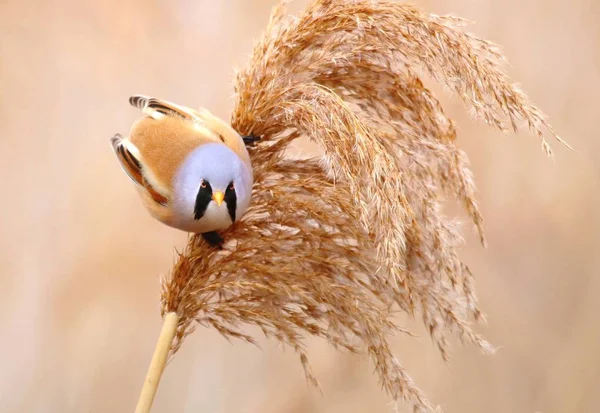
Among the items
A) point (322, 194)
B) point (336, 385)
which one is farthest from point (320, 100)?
point (336, 385)

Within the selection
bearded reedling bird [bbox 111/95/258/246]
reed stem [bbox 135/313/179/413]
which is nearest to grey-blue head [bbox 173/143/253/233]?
bearded reedling bird [bbox 111/95/258/246]

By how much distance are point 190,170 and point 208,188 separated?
3cm

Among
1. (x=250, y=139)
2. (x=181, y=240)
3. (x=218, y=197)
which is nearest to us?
(x=218, y=197)

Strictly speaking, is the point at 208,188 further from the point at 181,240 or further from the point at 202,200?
the point at 181,240

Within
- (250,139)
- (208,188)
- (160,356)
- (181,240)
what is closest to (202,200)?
(208,188)

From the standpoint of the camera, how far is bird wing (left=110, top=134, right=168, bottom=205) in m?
0.75

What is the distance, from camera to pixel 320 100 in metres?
0.78

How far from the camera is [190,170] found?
737 millimetres

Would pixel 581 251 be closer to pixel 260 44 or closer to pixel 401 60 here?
pixel 401 60

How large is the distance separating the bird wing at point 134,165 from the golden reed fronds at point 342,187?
12 cm

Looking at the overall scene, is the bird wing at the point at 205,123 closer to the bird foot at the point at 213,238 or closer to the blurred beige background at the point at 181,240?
the bird foot at the point at 213,238

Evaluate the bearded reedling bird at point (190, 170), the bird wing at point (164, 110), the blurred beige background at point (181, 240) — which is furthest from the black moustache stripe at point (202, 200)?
the blurred beige background at point (181, 240)

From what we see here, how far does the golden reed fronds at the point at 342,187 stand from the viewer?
0.79m

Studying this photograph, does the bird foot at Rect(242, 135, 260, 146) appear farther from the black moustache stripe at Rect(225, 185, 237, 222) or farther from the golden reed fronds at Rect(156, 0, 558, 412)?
the black moustache stripe at Rect(225, 185, 237, 222)
